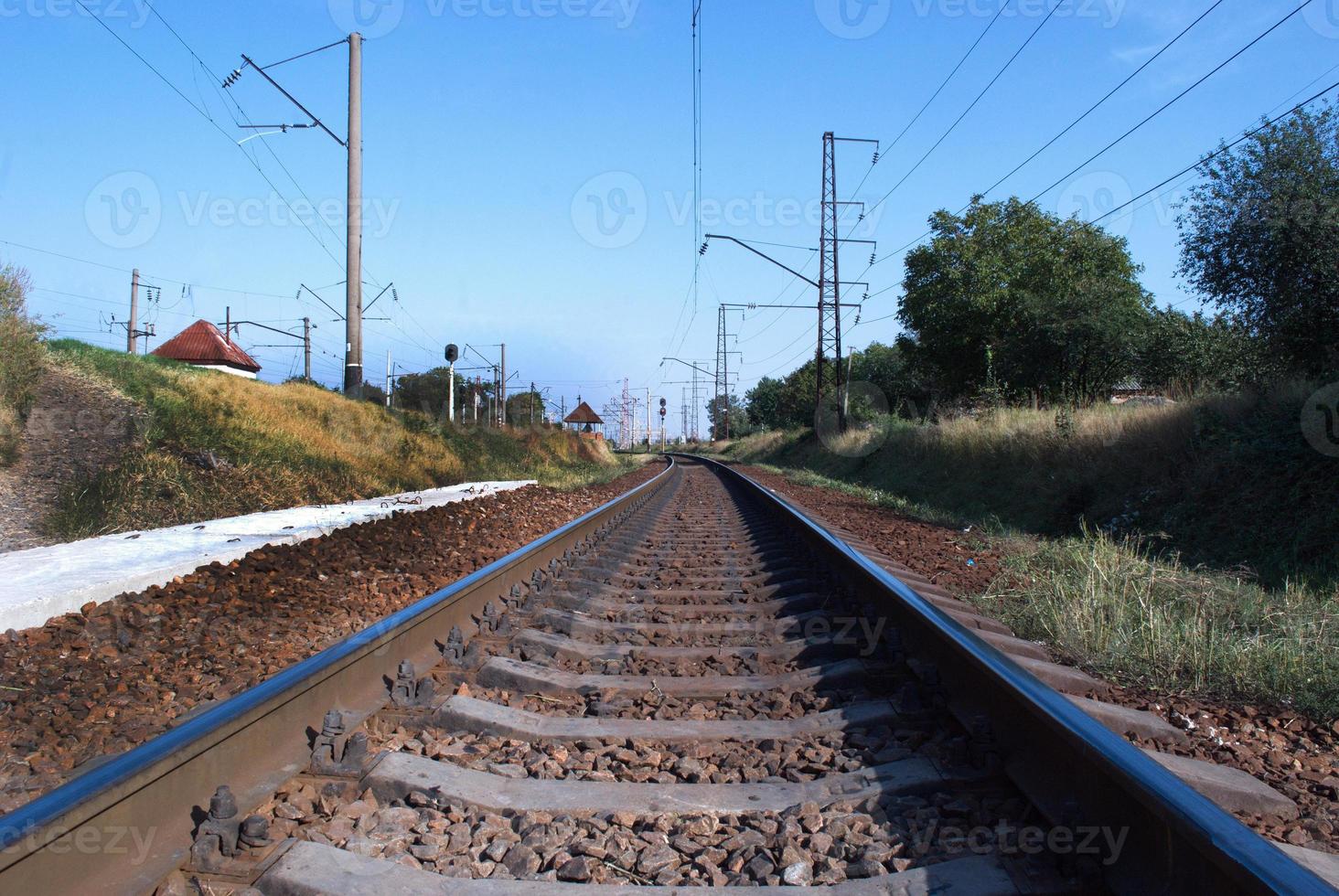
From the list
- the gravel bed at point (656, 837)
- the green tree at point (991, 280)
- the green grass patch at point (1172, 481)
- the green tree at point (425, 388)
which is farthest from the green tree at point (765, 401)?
the gravel bed at point (656, 837)

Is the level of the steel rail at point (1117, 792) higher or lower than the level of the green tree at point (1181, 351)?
lower

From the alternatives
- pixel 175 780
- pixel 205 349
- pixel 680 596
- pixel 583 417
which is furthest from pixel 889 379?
pixel 175 780

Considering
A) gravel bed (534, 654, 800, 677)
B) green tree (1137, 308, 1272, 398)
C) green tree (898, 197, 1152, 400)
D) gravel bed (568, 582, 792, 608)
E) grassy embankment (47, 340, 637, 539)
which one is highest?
green tree (898, 197, 1152, 400)

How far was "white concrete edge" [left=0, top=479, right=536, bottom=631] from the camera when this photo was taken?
476 centimetres

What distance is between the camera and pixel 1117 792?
2176 mm

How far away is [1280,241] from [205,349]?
42.6m

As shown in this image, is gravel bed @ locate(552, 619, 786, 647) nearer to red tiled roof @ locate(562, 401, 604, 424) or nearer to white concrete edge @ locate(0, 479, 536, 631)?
white concrete edge @ locate(0, 479, 536, 631)

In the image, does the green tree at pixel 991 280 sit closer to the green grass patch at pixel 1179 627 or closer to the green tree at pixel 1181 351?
the green tree at pixel 1181 351

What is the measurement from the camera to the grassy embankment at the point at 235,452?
9758mm

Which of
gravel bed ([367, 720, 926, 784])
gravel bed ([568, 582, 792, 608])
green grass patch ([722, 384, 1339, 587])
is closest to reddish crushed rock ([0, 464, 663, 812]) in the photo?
gravel bed ([367, 720, 926, 784])

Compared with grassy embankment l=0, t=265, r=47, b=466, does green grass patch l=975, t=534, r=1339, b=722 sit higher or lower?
lower

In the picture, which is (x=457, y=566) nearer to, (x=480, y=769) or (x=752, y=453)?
(x=480, y=769)

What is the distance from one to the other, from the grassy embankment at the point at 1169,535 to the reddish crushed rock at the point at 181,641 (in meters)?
3.92

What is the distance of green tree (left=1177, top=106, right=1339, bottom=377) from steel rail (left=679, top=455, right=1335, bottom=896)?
1178 centimetres
